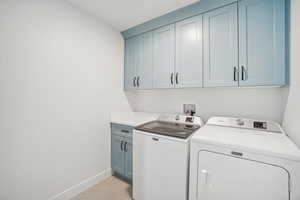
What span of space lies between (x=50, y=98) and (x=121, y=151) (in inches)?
47.6

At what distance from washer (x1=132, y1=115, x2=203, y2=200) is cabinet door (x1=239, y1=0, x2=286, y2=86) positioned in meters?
0.94

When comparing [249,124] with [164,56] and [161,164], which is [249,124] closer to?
[161,164]

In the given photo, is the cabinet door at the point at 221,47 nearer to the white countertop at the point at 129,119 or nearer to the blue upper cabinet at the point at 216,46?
the blue upper cabinet at the point at 216,46

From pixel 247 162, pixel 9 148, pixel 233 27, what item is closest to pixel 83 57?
pixel 9 148

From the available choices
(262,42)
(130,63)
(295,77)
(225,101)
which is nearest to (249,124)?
(225,101)

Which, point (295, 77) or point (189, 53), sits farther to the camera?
point (189, 53)

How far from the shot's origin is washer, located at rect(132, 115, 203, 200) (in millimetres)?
1211

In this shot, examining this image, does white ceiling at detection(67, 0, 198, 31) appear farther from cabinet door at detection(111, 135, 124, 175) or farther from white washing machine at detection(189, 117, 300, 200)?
cabinet door at detection(111, 135, 124, 175)

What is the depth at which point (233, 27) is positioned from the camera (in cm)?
141

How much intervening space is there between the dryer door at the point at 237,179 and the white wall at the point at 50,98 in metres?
1.55

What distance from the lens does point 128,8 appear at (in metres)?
1.68

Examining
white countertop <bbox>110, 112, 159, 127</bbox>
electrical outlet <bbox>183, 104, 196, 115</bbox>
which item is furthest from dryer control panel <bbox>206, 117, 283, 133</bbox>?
white countertop <bbox>110, 112, 159, 127</bbox>

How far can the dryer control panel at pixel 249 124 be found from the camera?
4.27ft

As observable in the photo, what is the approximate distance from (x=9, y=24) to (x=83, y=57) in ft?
2.31
